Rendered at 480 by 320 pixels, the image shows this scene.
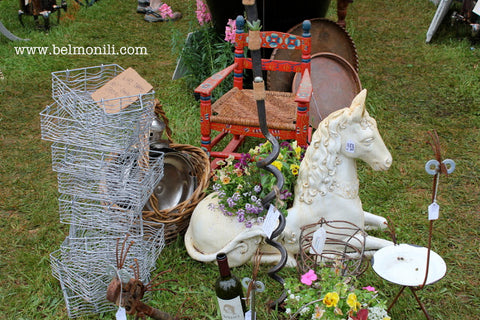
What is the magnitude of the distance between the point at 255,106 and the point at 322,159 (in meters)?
1.22

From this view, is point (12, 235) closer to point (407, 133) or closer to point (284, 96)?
point (284, 96)

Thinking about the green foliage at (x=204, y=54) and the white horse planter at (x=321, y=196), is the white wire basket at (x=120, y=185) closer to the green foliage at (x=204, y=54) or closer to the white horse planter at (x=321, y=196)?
the white horse planter at (x=321, y=196)

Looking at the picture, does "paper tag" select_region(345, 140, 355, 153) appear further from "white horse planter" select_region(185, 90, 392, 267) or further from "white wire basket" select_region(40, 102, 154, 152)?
"white wire basket" select_region(40, 102, 154, 152)

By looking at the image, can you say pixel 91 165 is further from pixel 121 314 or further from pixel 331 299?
pixel 331 299

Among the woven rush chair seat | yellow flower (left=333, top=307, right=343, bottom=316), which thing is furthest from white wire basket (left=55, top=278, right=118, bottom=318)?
the woven rush chair seat

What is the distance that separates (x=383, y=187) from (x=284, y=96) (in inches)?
40.7

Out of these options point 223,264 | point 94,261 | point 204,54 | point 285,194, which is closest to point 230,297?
point 223,264

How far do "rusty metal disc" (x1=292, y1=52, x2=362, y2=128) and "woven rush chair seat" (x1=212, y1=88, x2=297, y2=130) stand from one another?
1.36 feet

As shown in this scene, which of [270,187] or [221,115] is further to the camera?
[221,115]

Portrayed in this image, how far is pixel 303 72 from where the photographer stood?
12.0 feet

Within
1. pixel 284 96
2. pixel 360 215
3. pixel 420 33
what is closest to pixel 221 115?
pixel 284 96

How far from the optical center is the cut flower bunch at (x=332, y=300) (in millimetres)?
1878

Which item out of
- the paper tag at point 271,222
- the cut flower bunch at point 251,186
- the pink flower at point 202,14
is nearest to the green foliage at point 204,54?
the pink flower at point 202,14

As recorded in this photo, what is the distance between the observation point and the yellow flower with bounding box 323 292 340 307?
6.11 feet
